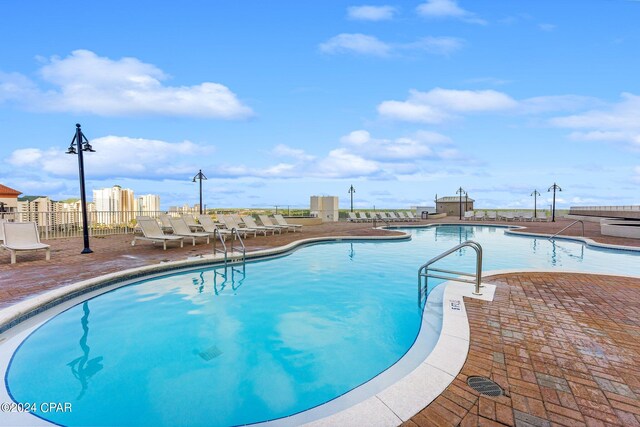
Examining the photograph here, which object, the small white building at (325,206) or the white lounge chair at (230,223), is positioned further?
the small white building at (325,206)

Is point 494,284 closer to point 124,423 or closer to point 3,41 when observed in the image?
point 124,423

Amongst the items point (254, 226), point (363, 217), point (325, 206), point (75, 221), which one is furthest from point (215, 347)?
point (363, 217)

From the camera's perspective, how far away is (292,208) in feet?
75.8

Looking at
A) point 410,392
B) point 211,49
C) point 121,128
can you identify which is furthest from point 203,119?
point 410,392

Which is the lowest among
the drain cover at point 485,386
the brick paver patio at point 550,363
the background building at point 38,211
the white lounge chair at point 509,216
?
the brick paver patio at point 550,363

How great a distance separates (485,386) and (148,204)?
15782mm

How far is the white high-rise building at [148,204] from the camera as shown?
46.6ft

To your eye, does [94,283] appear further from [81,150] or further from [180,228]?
[180,228]

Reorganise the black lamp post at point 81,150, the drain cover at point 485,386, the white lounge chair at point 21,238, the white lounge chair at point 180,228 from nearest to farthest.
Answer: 1. the drain cover at point 485,386
2. the white lounge chair at point 21,238
3. the black lamp post at point 81,150
4. the white lounge chair at point 180,228

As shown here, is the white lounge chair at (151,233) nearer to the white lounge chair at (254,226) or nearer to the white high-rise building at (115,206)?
the white lounge chair at (254,226)

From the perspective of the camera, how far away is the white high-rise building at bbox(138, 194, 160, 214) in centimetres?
1420

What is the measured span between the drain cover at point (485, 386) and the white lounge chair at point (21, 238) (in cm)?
871

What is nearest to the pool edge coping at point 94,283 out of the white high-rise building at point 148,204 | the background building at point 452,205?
the white high-rise building at point 148,204

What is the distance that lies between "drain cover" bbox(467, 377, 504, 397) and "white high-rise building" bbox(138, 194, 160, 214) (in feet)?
47.5
